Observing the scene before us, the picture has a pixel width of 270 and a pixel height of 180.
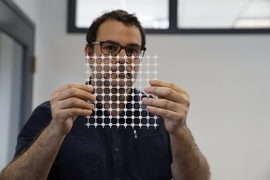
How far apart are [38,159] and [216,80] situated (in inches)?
53.5

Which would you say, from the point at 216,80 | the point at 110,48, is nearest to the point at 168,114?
the point at 110,48

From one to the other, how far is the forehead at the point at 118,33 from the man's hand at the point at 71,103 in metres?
0.25

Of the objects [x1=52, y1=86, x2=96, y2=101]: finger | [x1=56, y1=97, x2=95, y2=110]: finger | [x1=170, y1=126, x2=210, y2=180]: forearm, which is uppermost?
[x1=52, y1=86, x2=96, y2=101]: finger

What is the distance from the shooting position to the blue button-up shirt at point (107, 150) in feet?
3.15

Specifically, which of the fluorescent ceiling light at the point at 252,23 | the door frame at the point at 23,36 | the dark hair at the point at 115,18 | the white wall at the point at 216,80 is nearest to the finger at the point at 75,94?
the dark hair at the point at 115,18

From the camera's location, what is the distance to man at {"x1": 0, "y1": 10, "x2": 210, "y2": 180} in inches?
29.9

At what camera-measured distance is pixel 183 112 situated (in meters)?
0.77

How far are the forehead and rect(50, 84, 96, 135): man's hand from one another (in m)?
0.25

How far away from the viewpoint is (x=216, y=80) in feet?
6.22

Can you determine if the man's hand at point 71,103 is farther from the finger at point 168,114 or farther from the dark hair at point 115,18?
the dark hair at point 115,18

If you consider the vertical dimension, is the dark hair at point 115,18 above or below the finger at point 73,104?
above

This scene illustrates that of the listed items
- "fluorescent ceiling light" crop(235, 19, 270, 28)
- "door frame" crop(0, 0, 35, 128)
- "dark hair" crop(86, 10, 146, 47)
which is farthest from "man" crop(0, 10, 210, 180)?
"fluorescent ceiling light" crop(235, 19, 270, 28)

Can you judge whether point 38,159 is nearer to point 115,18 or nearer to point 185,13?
point 115,18

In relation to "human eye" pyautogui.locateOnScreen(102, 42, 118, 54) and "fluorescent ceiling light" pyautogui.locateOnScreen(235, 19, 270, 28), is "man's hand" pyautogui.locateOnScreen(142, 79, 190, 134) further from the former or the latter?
"fluorescent ceiling light" pyautogui.locateOnScreen(235, 19, 270, 28)
